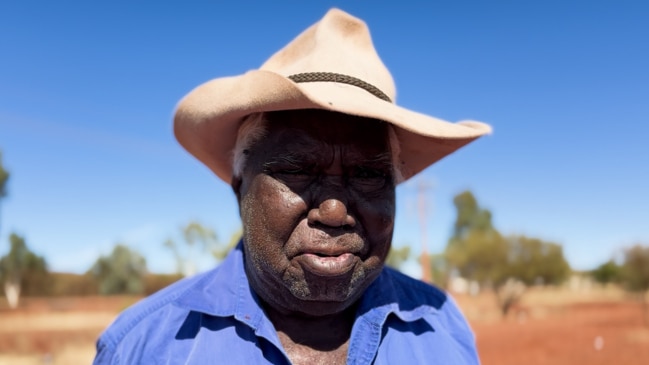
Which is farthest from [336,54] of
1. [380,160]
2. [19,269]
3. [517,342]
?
[19,269]

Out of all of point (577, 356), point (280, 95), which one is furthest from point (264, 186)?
point (577, 356)

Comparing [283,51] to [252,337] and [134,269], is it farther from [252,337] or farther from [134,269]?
[134,269]

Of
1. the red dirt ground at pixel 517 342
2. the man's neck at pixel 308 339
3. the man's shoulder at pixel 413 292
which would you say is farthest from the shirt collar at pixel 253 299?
the red dirt ground at pixel 517 342

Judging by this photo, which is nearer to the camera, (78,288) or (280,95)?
(280,95)

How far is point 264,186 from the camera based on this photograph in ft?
5.94

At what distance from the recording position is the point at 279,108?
1.75 meters

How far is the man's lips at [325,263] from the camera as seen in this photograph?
67.1 inches

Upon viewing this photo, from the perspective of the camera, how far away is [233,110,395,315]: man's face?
1726 mm

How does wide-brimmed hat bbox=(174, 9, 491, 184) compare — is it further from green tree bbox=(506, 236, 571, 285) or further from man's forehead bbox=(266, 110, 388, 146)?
green tree bbox=(506, 236, 571, 285)

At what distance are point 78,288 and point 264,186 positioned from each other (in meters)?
53.5

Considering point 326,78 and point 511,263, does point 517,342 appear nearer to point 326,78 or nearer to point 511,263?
point 326,78

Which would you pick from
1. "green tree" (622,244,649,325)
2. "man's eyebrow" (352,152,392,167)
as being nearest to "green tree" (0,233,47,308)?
"green tree" (622,244,649,325)

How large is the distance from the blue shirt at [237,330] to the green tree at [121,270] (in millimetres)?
49293

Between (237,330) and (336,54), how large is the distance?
1.10 meters
